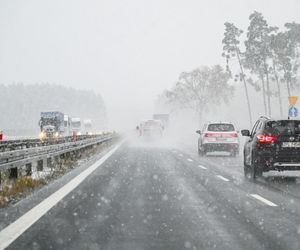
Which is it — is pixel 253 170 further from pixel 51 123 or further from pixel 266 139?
pixel 51 123

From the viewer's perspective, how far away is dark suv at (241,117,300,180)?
41.7ft

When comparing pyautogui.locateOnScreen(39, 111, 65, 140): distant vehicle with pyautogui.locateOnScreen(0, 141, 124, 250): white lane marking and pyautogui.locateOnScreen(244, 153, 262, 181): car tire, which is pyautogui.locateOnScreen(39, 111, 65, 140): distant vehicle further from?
pyautogui.locateOnScreen(0, 141, 124, 250): white lane marking

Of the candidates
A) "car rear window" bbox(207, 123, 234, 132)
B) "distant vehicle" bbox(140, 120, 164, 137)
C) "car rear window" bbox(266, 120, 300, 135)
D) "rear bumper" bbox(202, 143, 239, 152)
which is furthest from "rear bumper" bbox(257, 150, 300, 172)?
"distant vehicle" bbox(140, 120, 164, 137)

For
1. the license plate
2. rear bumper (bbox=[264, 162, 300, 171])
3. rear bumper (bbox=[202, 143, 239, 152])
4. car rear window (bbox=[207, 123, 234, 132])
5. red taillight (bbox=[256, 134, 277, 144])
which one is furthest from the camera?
car rear window (bbox=[207, 123, 234, 132])

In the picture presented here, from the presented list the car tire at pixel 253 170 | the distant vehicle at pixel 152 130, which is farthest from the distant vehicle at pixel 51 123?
the car tire at pixel 253 170

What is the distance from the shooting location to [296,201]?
938 centimetres

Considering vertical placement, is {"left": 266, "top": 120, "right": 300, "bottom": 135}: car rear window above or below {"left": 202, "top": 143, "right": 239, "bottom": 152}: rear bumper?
above

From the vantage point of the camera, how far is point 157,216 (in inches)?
302

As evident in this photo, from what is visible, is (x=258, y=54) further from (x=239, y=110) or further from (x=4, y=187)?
(x=239, y=110)

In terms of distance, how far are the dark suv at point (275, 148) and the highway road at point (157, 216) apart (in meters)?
0.43

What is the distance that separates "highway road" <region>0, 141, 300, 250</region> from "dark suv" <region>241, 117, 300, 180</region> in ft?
1.40

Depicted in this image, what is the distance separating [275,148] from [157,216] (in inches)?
235

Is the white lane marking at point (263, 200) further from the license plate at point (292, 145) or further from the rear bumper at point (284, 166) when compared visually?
the license plate at point (292, 145)

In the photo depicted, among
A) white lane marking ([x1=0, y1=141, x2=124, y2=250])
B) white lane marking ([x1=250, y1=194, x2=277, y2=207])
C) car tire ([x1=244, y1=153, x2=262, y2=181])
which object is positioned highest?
car tire ([x1=244, y1=153, x2=262, y2=181])
